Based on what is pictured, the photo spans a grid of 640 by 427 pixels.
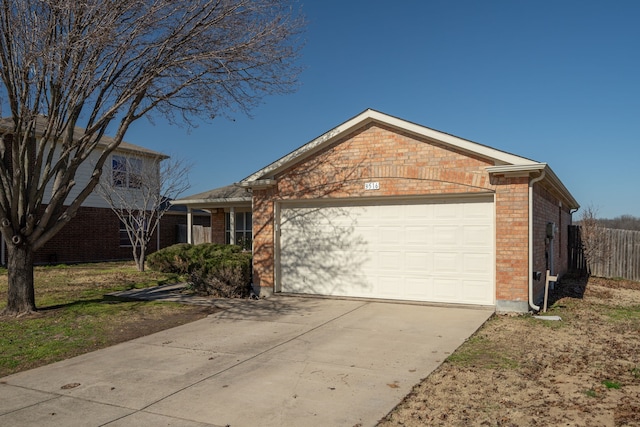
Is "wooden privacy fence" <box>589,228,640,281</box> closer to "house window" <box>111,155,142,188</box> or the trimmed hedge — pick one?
the trimmed hedge

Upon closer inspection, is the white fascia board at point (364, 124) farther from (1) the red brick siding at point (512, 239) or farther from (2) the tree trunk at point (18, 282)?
(2) the tree trunk at point (18, 282)

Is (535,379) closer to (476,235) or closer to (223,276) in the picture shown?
(476,235)

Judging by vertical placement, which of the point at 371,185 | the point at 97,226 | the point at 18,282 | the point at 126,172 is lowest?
the point at 18,282

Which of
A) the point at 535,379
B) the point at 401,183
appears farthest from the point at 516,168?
the point at 535,379

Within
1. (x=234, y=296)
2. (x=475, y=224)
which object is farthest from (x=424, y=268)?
(x=234, y=296)

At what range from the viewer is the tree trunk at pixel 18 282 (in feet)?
31.0

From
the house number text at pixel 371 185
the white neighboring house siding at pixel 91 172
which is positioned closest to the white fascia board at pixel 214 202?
the white neighboring house siding at pixel 91 172

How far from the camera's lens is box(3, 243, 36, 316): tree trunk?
9445 mm

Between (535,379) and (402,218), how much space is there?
5.63m

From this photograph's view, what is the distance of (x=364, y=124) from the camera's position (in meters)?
11.2

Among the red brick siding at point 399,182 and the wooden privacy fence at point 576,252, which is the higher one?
the red brick siding at point 399,182

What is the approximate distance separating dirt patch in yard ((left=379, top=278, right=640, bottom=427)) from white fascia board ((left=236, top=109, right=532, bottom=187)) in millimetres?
3221

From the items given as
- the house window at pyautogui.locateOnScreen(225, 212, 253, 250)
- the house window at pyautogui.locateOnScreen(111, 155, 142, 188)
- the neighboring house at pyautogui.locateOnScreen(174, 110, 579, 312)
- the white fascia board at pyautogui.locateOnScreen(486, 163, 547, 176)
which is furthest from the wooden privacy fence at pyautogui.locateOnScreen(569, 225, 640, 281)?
the house window at pyautogui.locateOnScreen(111, 155, 142, 188)

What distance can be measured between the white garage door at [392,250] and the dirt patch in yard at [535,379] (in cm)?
150
